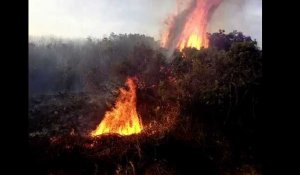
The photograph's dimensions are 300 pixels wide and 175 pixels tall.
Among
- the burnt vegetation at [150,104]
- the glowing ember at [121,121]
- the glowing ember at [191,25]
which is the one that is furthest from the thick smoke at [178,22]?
the glowing ember at [121,121]

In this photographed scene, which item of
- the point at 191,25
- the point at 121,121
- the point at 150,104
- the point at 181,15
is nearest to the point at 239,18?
the point at 191,25

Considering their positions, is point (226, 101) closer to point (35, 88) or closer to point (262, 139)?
point (262, 139)

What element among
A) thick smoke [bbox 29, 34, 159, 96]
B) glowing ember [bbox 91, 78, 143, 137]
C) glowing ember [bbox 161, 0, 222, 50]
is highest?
glowing ember [bbox 161, 0, 222, 50]

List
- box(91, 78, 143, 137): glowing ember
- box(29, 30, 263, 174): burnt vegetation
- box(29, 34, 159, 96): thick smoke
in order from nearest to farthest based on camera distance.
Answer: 1. box(29, 30, 263, 174): burnt vegetation
2. box(91, 78, 143, 137): glowing ember
3. box(29, 34, 159, 96): thick smoke

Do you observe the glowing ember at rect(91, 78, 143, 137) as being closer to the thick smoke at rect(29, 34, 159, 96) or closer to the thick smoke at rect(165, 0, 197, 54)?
the thick smoke at rect(29, 34, 159, 96)

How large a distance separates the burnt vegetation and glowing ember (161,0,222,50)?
0.24 m

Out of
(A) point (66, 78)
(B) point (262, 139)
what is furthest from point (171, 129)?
(A) point (66, 78)

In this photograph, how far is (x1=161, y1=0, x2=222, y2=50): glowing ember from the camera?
7008mm

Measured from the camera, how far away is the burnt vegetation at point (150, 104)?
5879 mm

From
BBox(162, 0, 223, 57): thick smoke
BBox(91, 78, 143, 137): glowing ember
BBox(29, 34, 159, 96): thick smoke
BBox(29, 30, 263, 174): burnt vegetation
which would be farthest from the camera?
BBox(162, 0, 223, 57): thick smoke

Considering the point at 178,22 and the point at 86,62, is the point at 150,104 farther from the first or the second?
the point at 178,22

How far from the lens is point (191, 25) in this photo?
7.16 meters

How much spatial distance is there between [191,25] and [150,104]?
1.86m

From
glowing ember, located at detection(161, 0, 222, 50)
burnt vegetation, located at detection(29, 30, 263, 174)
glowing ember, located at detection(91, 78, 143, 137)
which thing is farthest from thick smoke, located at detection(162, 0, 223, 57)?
glowing ember, located at detection(91, 78, 143, 137)
